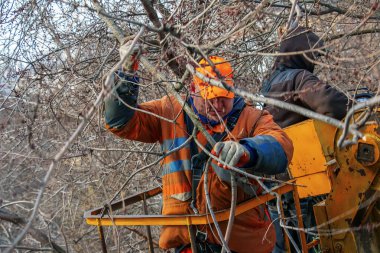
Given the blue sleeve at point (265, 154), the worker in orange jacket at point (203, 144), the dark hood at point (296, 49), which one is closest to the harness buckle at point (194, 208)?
the worker in orange jacket at point (203, 144)

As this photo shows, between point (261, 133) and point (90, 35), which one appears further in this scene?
point (90, 35)

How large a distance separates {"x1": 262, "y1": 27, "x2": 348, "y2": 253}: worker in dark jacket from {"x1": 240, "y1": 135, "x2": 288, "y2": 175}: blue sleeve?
0.94 metres

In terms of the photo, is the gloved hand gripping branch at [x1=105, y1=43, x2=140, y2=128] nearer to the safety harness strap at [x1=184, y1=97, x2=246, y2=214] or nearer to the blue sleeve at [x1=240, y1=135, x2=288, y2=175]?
the safety harness strap at [x1=184, y1=97, x2=246, y2=214]

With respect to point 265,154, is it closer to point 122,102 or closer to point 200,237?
point 200,237

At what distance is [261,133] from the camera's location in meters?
3.54

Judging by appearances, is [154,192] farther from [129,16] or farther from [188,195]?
[129,16]

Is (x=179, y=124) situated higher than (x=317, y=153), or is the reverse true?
(x=179, y=124)

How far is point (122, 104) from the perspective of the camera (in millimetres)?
3510

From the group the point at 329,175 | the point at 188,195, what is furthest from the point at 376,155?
the point at 188,195

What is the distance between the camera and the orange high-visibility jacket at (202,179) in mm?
3482

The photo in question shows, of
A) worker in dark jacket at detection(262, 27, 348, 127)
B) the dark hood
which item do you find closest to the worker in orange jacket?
worker in dark jacket at detection(262, 27, 348, 127)

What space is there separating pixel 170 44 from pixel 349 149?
1497 mm

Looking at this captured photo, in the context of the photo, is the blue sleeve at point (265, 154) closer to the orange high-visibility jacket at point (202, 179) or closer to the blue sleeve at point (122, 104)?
the orange high-visibility jacket at point (202, 179)

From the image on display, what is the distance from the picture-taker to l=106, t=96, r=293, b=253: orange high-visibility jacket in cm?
348
